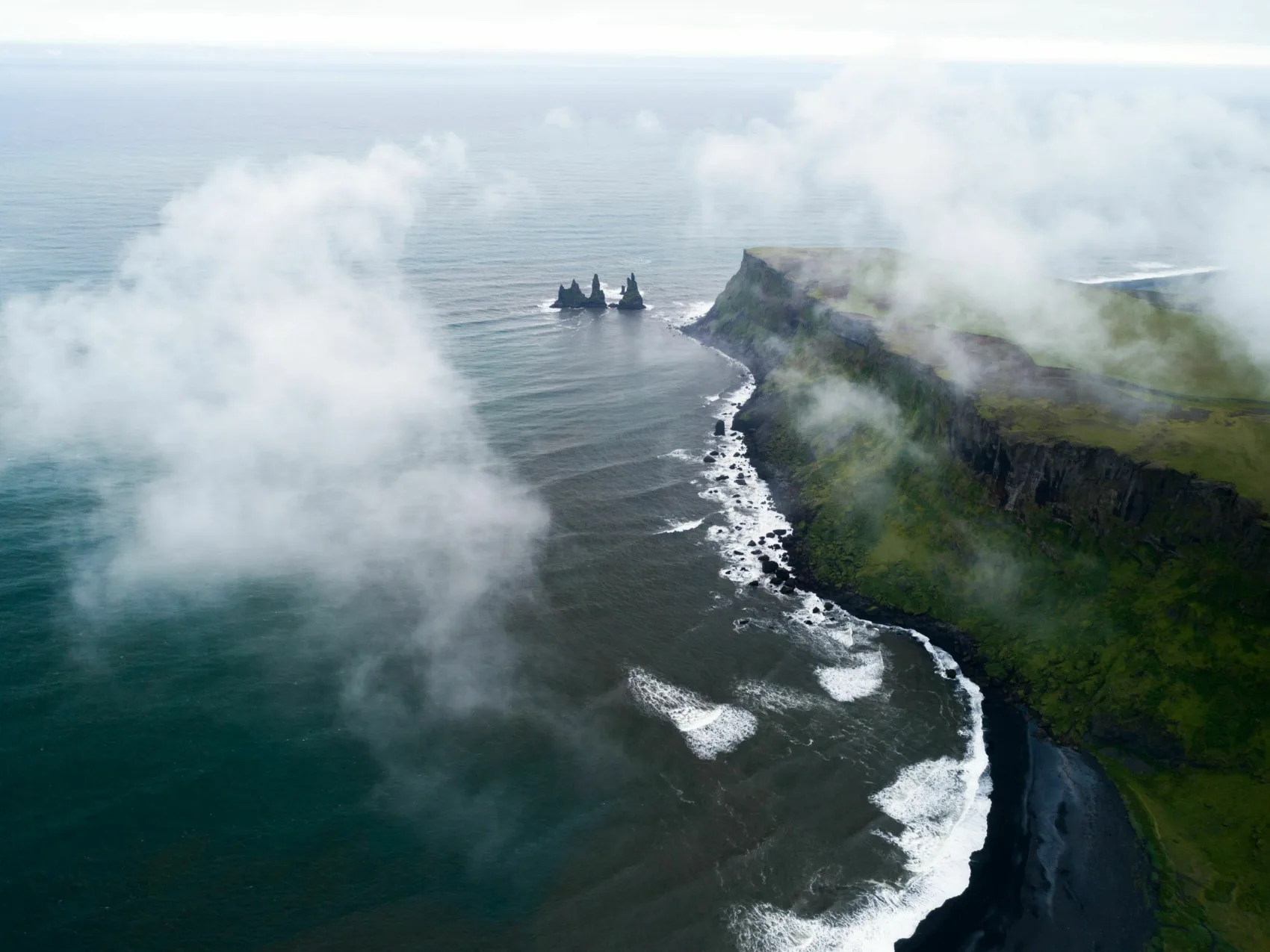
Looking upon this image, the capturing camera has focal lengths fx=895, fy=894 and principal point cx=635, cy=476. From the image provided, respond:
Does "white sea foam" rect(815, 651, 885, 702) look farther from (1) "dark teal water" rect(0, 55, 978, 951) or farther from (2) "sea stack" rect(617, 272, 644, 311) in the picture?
(2) "sea stack" rect(617, 272, 644, 311)

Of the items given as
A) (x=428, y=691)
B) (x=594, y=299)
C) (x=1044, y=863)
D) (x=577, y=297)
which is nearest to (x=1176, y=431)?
(x=1044, y=863)

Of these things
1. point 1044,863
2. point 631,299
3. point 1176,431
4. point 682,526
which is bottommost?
point 1044,863

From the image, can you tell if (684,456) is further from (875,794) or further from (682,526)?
(875,794)

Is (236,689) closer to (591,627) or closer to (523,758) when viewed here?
(523,758)

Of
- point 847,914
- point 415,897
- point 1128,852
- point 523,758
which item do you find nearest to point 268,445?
point 523,758

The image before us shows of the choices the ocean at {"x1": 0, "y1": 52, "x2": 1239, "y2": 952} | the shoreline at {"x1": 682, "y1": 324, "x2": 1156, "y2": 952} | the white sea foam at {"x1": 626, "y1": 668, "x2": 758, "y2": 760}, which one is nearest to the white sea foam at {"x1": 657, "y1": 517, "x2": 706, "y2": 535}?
the ocean at {"x1": 0, "y1": 52, "x2": 1239, "y2": 952}

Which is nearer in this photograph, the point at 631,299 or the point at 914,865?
the point at 914,865

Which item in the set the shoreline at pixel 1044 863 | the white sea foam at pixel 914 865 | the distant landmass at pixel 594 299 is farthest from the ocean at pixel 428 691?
the distant landmass at pixel 594 299
